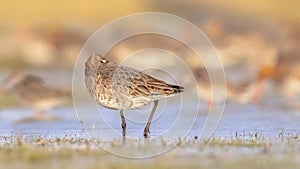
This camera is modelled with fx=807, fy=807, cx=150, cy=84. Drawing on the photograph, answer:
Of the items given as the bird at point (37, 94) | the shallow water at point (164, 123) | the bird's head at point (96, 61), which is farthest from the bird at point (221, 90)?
the bird's head at point (96, 61)

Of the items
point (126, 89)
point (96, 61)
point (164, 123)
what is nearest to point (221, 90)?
point (164, 123)

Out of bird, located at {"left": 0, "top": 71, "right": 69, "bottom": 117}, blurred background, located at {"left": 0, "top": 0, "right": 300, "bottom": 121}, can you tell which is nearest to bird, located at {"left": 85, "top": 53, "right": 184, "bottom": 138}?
bird, located at {"left": 0, "top": 71, "right": 69, "bottom": 117}

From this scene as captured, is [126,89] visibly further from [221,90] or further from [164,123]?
[221,90]

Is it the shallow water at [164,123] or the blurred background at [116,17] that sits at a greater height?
the blurred background at [116,17]

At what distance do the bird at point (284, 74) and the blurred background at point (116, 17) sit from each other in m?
0.17

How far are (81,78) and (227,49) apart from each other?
15.5 feet

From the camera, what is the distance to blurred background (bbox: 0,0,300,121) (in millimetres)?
21734

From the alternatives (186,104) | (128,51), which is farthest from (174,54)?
(186,104)

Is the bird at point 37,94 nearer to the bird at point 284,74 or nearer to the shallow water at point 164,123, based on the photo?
the shallow water at point 164,123

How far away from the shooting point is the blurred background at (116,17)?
2173cm

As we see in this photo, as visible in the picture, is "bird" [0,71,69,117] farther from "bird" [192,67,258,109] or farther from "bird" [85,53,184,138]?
"bird" [85,53,184,138]

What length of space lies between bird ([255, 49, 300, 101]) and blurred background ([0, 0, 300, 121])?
0.55 ft

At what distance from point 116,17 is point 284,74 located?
8065 mm

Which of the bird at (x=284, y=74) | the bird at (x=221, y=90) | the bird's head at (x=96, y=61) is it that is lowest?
the bird's head at (x=96, y=61)
